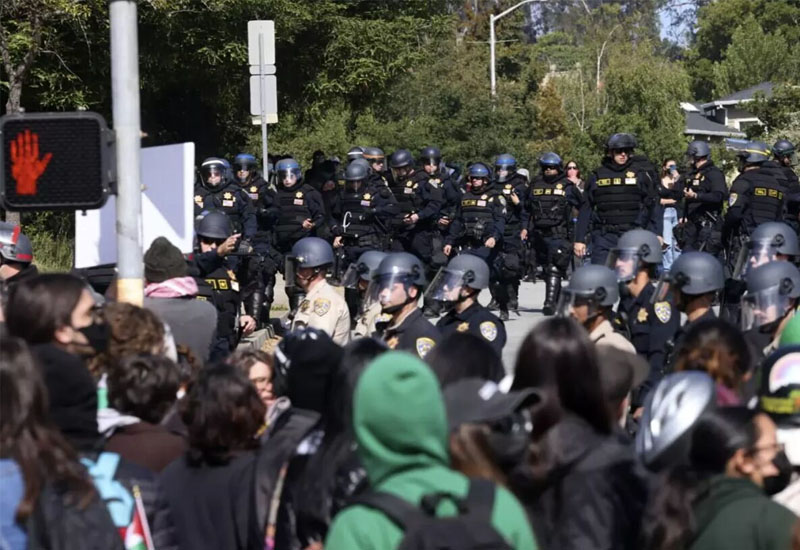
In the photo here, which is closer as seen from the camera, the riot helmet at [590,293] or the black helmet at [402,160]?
the riot helmet at [590,293]

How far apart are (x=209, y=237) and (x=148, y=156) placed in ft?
14.6

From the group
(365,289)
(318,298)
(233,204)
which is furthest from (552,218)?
(318,298)

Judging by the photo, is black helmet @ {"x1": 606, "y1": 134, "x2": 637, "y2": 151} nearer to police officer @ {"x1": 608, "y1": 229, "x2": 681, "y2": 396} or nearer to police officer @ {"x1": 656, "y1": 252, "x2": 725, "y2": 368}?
police officer @ {"x1": 608, "y1": 229, "x2": 681, "y2": 396}

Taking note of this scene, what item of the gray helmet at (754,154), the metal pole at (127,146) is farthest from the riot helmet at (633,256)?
the gray helmet at (754,154)

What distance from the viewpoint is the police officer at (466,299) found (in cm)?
877

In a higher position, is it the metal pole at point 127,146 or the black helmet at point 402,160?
the metal pole at point 127,146

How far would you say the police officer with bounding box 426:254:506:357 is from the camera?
28.8 ft

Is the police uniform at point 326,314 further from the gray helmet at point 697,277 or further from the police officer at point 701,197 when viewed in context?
the police officer at point 701,197

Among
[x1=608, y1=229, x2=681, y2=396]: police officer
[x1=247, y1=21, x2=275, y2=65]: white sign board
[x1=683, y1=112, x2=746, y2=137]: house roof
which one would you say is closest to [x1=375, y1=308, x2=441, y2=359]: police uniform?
[x1=608, y1=229, x2=681, y2=396]: police officer

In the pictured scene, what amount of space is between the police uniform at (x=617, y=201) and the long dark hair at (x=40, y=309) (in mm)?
11258

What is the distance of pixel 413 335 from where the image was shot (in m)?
8.23

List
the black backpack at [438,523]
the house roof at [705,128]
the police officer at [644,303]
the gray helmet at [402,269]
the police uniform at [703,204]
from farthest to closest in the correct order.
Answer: the house roof at [705,128]
the police uniform at [703,204]
the police officer at [644,303]
the gray helmet at [402,269]
the black backpack at [438,523]

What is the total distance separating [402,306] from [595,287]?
3.63ft

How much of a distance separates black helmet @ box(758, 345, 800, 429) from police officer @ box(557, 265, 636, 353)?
102 inches
